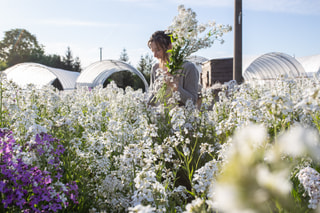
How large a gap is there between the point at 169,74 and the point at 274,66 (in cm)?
2451

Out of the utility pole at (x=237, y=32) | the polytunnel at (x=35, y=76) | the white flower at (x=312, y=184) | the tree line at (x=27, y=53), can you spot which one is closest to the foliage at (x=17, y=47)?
the tree line at (x=27, y=53)

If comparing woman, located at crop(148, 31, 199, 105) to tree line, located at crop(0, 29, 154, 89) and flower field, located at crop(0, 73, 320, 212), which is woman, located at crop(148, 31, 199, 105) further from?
tree line, located at crop(0, 29, 154, 89)

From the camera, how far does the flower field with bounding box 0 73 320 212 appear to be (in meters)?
0.41

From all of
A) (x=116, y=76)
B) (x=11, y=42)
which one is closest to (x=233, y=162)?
(x=116, y=76)

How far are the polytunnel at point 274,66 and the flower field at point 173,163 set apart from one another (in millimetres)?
20828

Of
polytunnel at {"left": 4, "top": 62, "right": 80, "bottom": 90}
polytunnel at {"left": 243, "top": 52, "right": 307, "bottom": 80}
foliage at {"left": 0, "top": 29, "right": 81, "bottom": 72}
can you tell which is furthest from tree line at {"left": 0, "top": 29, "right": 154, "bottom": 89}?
polytunnel at {"left": 243, "top": 52, "right": 307, "bottom": 80}

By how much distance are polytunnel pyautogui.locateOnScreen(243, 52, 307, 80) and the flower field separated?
20.8 m

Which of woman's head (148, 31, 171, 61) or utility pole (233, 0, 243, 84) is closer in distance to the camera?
woman's head (148, 31, 171, 61)

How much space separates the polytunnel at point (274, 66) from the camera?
2292cm

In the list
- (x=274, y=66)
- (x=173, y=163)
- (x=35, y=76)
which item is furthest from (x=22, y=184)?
(x=35, y=76)

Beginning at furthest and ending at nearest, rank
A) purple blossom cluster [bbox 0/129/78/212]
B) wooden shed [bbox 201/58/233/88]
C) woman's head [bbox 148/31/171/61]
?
wooden shed [bbox 201/58/233/88] < woman's head [bbox 148/31/171/61] < purple blossom cluster [bbox 0/129/78/212]

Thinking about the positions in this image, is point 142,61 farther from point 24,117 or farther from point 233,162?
point 233,162

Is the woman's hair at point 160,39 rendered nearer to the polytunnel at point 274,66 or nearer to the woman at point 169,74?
the woman at point 169,74

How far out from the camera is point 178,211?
235 centimetres
